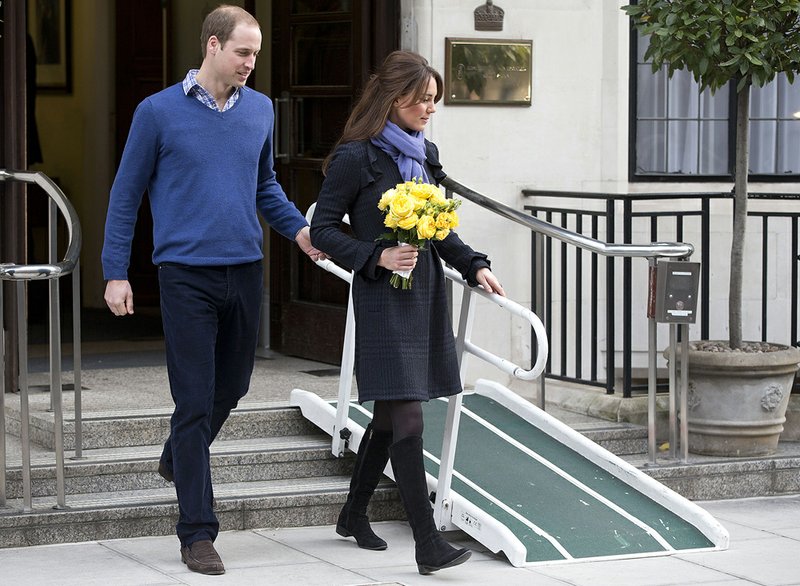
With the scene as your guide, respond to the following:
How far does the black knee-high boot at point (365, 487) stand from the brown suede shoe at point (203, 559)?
1.96 ft

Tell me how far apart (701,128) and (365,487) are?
12.6 feet

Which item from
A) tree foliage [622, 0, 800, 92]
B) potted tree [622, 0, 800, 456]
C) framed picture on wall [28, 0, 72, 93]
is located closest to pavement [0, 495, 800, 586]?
potted tree [622, 0, 800, 456]

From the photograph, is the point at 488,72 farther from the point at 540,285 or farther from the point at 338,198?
the point at 338,198

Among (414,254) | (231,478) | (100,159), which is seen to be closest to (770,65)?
(414,254)

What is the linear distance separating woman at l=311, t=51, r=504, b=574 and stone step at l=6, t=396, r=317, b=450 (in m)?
1.30

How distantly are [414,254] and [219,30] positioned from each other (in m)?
0.96

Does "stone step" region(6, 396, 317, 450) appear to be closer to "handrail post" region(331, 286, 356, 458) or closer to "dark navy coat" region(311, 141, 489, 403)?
"handrail post" region(331, 286, 356, 458)

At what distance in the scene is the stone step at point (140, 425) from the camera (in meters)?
6.00

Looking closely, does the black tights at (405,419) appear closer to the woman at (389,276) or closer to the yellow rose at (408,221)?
the woman at (389,276)

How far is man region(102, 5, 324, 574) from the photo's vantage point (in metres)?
4.87

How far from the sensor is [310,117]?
8.03 meters

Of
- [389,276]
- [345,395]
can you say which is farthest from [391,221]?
[345,395]

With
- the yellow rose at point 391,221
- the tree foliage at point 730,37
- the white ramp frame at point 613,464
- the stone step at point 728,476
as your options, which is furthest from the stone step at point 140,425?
the tree foliage at point 730,37

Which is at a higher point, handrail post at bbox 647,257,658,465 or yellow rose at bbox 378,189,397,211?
yellow rose at bbox 378,189,397,211
